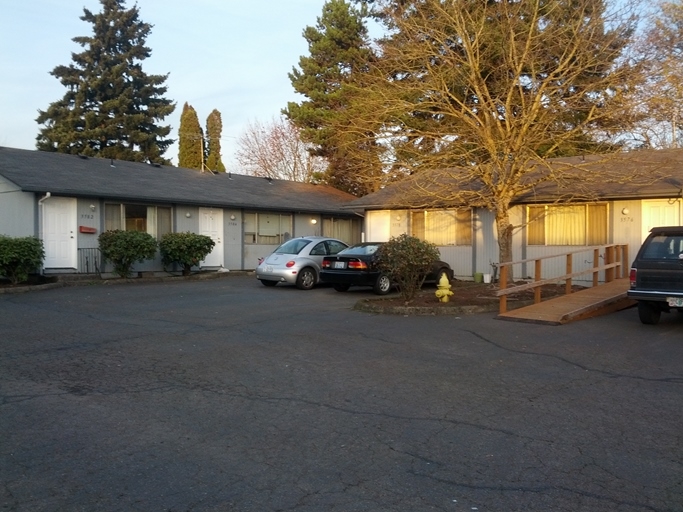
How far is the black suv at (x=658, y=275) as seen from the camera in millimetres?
11102

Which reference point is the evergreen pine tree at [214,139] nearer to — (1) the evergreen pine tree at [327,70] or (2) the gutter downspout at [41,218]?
(1) the evergreen pine tree at [327,70]

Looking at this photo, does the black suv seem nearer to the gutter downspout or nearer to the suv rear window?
the suv rear window

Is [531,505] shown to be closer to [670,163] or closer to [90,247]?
[670,163]

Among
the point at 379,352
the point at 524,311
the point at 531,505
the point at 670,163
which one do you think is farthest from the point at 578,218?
the point at 531,505

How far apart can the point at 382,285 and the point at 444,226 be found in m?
5.44

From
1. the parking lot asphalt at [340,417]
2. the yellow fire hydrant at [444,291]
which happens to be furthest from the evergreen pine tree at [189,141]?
the parking lot asphalt at [340,417]

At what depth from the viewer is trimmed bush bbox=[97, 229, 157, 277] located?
68.0 feet

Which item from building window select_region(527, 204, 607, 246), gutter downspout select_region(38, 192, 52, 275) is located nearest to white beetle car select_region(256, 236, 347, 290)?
building window select_region(527, 204, 607, 246)

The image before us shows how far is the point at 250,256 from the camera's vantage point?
2633 centimetres

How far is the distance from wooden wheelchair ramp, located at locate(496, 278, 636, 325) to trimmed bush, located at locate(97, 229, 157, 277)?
1257 centimetres

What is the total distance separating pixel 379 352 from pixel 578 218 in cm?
1171

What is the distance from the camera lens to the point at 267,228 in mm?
27031

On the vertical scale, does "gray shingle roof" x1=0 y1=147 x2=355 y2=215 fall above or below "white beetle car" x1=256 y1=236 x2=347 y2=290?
above

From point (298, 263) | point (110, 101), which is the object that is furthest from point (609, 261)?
point (110, 101)
